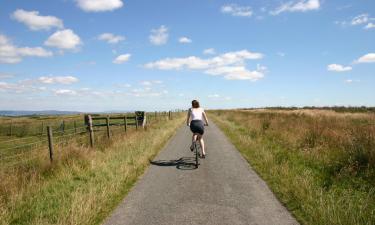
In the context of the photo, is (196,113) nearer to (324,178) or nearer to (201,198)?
(324,178)

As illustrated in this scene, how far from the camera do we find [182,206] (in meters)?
6.70

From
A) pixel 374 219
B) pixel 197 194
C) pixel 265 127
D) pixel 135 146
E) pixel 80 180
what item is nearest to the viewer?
pixel 374 219

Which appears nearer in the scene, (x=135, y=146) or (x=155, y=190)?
(x=155, y=190)

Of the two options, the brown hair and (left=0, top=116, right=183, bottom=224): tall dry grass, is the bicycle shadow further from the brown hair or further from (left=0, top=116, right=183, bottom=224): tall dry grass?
the brown hair

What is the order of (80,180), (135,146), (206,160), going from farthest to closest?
(135,146)
(206,160)
(80,180)

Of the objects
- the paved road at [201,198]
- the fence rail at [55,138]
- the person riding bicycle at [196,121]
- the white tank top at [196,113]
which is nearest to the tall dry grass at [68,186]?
the paved road at [201,198]

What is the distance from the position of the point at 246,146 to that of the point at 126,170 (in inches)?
290

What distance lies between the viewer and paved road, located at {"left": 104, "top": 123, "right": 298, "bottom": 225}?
595 centimetres

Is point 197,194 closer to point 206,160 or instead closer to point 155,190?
point 155,190

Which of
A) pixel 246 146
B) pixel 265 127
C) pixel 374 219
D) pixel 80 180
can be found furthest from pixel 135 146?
pixel 265 127

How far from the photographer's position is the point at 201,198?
727 centimetres

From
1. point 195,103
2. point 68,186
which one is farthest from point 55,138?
point 68,186

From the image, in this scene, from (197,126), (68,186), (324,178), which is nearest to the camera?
(68,186)

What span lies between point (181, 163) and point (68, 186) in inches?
181
